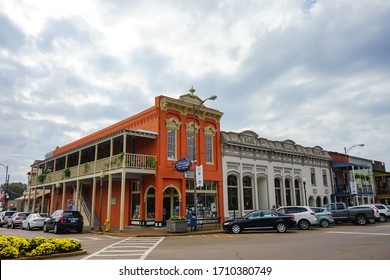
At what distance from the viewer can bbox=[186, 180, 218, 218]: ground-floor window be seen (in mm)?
24578

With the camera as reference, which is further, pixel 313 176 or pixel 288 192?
pixel 313 176

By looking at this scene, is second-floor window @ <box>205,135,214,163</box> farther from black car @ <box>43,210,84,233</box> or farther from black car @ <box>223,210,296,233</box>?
black car @ <box>43,210,84,233</box>

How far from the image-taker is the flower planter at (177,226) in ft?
63.6

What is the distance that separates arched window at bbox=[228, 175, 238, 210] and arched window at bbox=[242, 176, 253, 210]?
1092 mm

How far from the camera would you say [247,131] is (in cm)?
3052

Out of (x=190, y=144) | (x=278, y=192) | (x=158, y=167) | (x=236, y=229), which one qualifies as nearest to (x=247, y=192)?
(x=278, y=192)

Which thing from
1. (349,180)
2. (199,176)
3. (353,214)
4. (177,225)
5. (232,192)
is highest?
(349,180)

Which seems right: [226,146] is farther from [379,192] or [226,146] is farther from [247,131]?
[379,192]

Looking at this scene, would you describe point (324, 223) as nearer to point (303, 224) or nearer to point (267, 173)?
point (303, 224)

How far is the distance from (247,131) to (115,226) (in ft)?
48.3

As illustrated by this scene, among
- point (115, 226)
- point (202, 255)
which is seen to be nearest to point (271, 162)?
point (115, 226)

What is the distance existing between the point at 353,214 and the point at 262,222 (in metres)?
10.5

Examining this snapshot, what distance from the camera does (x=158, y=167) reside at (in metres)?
22.7

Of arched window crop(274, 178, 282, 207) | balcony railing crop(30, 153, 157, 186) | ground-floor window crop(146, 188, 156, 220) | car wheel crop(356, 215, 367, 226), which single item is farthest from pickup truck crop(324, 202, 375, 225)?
balcony railing crop(30, 153, 157, 186)
